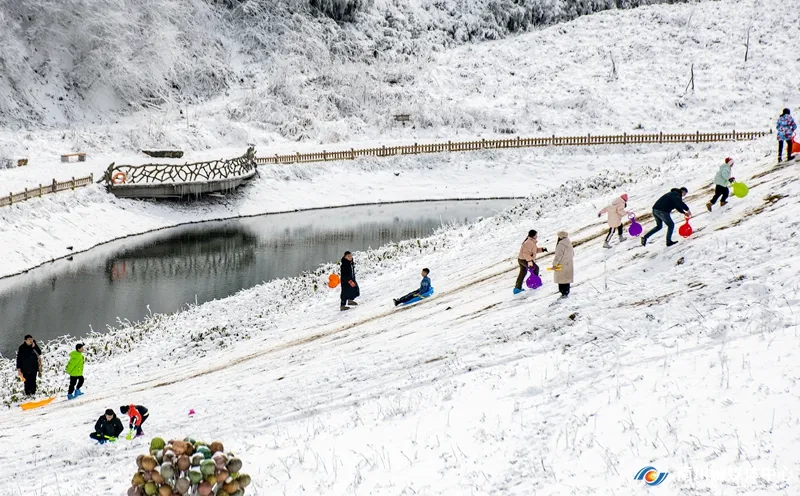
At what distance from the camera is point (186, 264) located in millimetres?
35500

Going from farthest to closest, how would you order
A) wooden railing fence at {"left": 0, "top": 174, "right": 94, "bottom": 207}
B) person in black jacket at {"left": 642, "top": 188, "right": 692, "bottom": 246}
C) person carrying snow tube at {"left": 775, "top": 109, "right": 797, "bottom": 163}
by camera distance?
wooden railing fence at {"left": 0, "top": 174, "right": 94, "bottom": 207}, person carrying snow tube at {"left": 775, "top": 109, "right": 797, "bottom": 163}, person in black jacket at {"left": 642, "top": 188, "right": 692, "bottom": 246}

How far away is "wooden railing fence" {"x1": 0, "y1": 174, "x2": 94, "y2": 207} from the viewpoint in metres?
36.4

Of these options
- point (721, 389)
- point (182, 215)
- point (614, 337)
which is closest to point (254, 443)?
point (614, 337)

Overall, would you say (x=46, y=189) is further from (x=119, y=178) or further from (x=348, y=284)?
(x=348, y=284)

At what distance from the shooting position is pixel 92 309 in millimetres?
27766

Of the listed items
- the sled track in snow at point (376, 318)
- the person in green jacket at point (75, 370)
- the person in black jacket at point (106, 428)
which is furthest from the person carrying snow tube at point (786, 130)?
the person in green jacket at point (75, 370)

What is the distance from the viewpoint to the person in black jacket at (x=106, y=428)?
13.0 meters

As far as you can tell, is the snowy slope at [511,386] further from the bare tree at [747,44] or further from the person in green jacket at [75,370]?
the bare tree at [747,44]

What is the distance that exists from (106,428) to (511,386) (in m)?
6.92

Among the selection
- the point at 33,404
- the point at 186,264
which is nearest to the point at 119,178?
the point at 186,264

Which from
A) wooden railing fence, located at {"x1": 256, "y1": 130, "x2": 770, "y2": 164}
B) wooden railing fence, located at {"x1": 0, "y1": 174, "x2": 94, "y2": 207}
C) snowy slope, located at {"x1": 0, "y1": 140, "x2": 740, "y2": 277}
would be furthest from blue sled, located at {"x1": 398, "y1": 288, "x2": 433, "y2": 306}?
wooden railing fence, located at {"x1": 256, "y1": 130, "x2": 770, "y2": 164}

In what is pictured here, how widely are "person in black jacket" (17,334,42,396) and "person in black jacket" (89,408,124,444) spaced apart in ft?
18.2

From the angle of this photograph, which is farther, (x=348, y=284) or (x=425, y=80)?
(x=425, y=80)

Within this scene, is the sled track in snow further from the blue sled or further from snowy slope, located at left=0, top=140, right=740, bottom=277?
snowy slope, located at left=0, top=140, right=740, bottom=277
